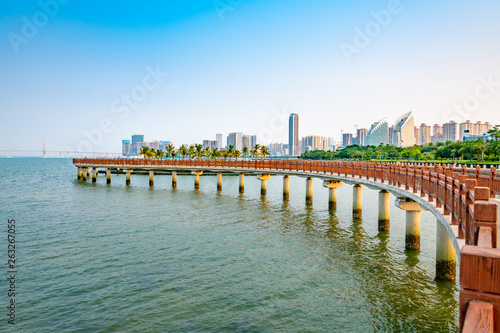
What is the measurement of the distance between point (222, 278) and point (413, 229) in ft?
40.3

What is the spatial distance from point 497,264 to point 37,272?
18671 millimetres

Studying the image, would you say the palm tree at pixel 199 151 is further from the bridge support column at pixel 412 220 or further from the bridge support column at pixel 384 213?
the bridge support column at pixel 412 220

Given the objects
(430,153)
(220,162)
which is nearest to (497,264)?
(220,162)

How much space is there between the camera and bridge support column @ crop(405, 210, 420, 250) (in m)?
19.9

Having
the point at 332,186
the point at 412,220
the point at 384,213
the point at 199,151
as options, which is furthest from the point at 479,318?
the point at 199,151

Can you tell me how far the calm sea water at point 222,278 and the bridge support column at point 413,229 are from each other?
0.73 m

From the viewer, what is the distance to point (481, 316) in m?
2.71

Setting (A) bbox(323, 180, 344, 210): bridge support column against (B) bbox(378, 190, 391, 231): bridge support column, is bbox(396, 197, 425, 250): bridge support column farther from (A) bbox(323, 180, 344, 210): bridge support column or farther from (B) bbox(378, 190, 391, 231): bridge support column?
(A) bbox(323, 180, 344, 210): bridge support column

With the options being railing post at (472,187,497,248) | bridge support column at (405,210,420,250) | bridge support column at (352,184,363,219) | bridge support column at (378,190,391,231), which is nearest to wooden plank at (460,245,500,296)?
railing post at (472,187,497,248)

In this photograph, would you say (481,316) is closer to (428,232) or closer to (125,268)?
(125,268)

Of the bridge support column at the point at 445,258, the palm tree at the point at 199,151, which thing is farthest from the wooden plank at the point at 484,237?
the palm tree at the point at 199,151

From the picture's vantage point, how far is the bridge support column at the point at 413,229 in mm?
19938

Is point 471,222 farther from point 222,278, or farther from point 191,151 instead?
point 191,151

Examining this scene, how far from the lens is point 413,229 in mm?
20094
